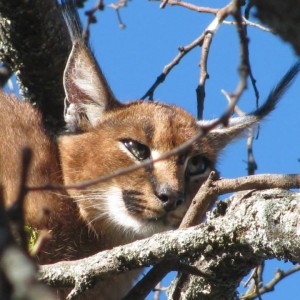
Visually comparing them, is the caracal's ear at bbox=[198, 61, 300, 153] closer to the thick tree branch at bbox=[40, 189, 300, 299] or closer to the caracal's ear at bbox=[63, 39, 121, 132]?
the caracal's ear at bbox=[63, 39, 121, 132]

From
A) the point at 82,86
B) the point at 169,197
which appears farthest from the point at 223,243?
the point at 82,86

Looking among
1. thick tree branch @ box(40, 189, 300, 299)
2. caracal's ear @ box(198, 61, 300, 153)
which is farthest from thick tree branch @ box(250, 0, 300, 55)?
caracal's ear @ box(198, 61, 300, 153)

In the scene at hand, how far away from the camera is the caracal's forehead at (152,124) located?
14.6 ft

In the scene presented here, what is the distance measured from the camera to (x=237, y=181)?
265cm

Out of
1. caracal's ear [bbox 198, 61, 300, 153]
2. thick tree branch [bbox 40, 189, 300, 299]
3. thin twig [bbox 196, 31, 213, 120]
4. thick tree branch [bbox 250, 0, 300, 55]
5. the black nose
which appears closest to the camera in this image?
thick tree branch [bbox 250, 0, 300, 55]

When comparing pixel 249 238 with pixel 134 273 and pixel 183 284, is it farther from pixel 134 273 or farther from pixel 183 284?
pixel 134 273

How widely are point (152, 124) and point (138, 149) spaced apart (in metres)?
0.19

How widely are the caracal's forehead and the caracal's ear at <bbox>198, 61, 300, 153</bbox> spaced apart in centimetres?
15

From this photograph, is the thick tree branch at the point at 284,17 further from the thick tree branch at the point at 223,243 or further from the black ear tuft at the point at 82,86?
the black ear tuft at the point at 82,86

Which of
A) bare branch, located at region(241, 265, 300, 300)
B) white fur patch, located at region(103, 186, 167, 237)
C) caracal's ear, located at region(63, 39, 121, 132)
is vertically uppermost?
caracal's ear, located at region(63, 39, 121, 132)

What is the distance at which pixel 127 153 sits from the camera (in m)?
4.51

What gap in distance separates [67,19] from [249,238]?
7.85ft

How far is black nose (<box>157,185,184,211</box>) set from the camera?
155 inches

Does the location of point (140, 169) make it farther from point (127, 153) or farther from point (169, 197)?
point (127, 153)
